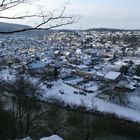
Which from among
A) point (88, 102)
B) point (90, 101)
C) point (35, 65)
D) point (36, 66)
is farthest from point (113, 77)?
point (35, 65)

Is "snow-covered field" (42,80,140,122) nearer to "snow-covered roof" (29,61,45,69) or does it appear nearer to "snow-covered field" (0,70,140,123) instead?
"snow-covered field" (0,70,140,123)

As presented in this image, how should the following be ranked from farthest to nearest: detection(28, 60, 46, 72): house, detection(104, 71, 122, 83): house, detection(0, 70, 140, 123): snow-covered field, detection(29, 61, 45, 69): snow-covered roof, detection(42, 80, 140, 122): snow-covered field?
detection(29, 61, 45, 69): snow-covered roof < detection(28, 60, 46, 72): house < detection(104, 71, 122, 83): house < detection(0, 70, 140, 123): snow-covered field < detection(42, 80, 140, 122): snow-covered field

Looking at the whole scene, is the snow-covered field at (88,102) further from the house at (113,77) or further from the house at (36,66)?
the house at (36,66)

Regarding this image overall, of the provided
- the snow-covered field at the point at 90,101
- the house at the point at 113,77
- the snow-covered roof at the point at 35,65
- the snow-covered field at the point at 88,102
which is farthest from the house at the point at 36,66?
the house at the point at 113,77

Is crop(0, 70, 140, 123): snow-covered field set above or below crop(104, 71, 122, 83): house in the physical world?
below

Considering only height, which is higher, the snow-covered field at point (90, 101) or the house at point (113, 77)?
the house at point (113, 77)

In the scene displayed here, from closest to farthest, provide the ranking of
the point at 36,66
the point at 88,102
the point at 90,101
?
the point at 88,102 < the point at 90,101 < the point at 36,66

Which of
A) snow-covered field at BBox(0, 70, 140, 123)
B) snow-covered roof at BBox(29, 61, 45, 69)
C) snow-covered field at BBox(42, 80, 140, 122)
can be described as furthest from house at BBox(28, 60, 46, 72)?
snow-covered field at BBox(42, 80, 140, 122)

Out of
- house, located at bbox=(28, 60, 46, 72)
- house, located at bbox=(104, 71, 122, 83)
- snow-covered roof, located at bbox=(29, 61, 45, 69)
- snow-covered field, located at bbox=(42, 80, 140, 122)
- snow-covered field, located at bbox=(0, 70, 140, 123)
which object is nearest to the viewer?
snow-covered field, located at bbox=(42, 80, 140, 122)

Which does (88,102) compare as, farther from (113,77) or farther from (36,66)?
(36,66)

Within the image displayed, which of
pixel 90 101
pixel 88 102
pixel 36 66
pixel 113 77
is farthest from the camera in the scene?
pixel 36 66

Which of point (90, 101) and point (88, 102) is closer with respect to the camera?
point (88, 102)
